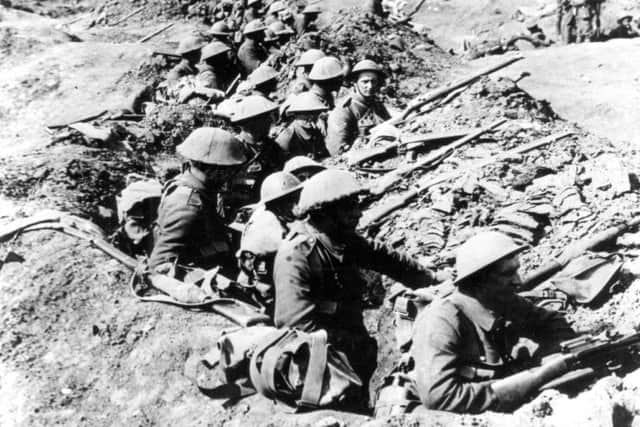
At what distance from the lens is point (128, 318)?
5418 mm

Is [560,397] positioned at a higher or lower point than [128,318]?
higher

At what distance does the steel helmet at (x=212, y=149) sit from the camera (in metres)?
5.62

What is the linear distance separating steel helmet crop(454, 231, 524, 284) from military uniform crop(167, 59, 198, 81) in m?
9.05

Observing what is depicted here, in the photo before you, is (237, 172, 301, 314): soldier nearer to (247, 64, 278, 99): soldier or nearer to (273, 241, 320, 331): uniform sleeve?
(273, 241, 320, 331): uniform sleeve

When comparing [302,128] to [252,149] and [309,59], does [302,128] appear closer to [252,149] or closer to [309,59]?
[252,149]

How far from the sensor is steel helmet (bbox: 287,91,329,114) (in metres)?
8.03

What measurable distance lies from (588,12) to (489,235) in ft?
44.0

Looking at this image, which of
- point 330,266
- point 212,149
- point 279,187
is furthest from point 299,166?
point 330,266

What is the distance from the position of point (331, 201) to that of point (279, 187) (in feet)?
4.59

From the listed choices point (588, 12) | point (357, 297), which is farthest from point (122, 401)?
point (588, 12)

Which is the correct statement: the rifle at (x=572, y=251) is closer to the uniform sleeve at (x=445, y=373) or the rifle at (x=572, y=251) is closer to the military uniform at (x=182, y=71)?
the uniform sleeve at (x=445, y=373)

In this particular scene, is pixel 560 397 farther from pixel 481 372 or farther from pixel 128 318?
pixel 128 318

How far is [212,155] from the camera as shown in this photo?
5652mm

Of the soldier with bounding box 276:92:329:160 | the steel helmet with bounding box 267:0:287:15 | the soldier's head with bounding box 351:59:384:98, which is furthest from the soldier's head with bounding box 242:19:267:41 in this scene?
the soldier with bounding box 276:92:329:160
